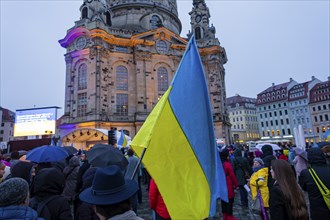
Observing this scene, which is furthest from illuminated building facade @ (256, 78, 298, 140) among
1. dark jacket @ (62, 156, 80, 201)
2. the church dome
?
dark jacket @ (62, 156, 80, 201)

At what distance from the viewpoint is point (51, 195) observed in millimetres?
3389

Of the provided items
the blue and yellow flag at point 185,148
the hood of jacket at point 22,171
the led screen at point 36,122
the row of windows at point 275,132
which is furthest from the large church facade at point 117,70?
the row of windows at point 275,132

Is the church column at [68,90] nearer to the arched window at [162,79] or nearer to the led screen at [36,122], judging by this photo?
the led screen at [36,122]

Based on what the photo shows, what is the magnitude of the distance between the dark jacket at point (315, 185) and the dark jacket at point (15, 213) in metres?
4.25

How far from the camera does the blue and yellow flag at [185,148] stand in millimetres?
3182

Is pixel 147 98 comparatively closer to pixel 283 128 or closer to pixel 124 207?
pixel 124 207

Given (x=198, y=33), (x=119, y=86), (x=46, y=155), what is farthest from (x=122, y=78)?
(x=46, y=155)

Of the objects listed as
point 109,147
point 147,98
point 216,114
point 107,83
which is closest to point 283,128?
point 216,114

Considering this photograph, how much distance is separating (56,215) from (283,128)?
7952cm

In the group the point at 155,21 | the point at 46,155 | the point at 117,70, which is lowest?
the point at 46,155

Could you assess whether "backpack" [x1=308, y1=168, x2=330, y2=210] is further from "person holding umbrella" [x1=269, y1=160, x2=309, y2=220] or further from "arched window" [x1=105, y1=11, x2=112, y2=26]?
"arched window" [x1=105, y1=11, x2=112, y2=26]

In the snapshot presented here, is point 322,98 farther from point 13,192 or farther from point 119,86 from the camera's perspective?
point 13,192

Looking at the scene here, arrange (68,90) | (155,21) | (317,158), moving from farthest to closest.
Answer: (155,21), (68,90), (317,158)

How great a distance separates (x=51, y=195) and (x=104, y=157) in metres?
2.19
